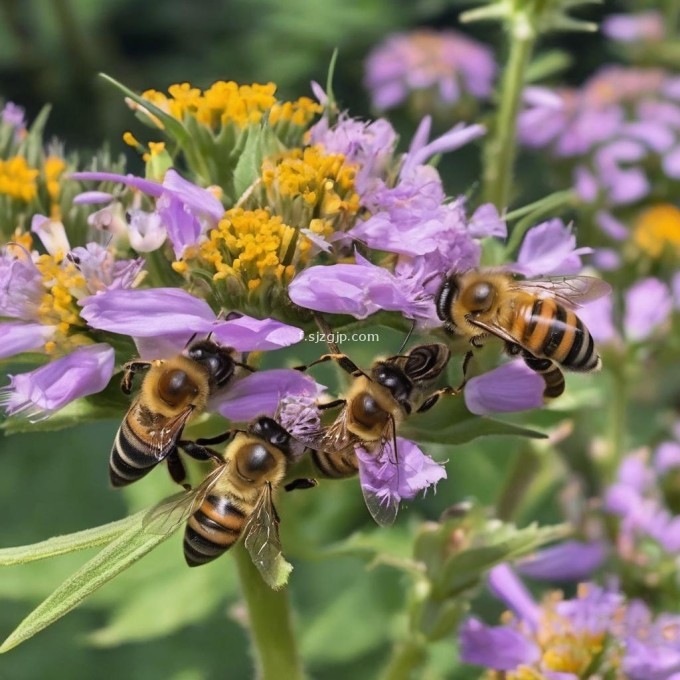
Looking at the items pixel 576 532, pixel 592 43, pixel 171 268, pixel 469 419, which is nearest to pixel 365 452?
pixel 469 419

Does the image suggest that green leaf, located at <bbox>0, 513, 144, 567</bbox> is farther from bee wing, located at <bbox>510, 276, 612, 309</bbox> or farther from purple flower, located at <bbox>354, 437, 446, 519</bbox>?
bee wing, located at <bbox>510, 276, 612, 309</bbox>

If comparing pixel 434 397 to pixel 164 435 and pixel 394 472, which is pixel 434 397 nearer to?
pixel 394 472

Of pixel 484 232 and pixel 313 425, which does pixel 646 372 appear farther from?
pixel 313 425

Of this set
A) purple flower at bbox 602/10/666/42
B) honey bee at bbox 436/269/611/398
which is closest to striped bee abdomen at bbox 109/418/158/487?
honey bee at bbox 436/269/611/398

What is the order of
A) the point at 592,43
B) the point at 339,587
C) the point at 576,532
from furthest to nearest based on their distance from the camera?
the point at 592,43 < the point at 339,587 < the point at 576,532

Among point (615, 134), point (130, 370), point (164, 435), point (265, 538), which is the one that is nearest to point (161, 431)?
point (164, 435)

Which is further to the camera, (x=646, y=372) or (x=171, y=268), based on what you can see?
(x=646, y=372)
